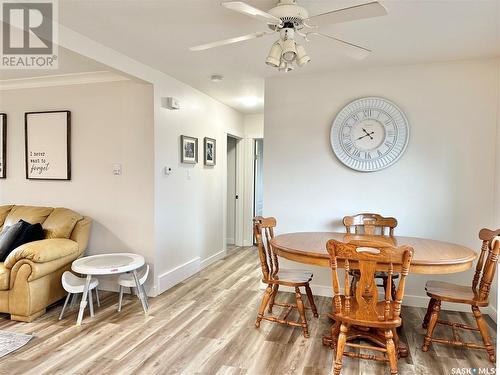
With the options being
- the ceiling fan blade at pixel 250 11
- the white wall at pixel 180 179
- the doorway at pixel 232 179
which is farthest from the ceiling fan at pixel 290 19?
the doorway at pixel 232 179

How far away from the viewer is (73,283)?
10.0 ft

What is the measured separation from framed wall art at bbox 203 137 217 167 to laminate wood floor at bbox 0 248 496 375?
193cm

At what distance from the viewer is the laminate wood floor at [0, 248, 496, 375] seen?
7.36 ft

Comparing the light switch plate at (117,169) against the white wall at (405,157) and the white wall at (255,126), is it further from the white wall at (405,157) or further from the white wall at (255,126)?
the white wall at (255,126)

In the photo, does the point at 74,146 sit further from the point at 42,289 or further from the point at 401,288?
the point at 401,288

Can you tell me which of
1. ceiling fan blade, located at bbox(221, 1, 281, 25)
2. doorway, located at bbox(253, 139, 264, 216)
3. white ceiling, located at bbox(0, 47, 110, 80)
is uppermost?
white ceiling, located at bbox(0, 47, 110, 80)

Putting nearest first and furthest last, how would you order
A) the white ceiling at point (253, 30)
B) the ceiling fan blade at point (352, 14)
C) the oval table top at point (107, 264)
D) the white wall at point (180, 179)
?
the ceiling fan blade at point (352, 14) < the white ceiling at point (253, 30) < the oval table top at point (107, 264) < the white wall at point (180, 179)

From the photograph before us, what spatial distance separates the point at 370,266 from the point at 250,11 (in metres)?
1.61

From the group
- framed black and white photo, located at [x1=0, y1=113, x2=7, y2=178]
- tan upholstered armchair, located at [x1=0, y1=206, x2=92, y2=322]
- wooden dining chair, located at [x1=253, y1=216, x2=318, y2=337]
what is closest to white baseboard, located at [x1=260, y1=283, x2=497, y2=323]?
wooden dining chair, located at [x1=253, y1=216, x2=318, y2=337]

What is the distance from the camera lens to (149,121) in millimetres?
3471

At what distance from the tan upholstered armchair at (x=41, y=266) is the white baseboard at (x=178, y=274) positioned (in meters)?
0.89

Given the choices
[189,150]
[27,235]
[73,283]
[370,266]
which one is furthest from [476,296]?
[27,235]

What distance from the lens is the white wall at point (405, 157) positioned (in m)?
3.15
